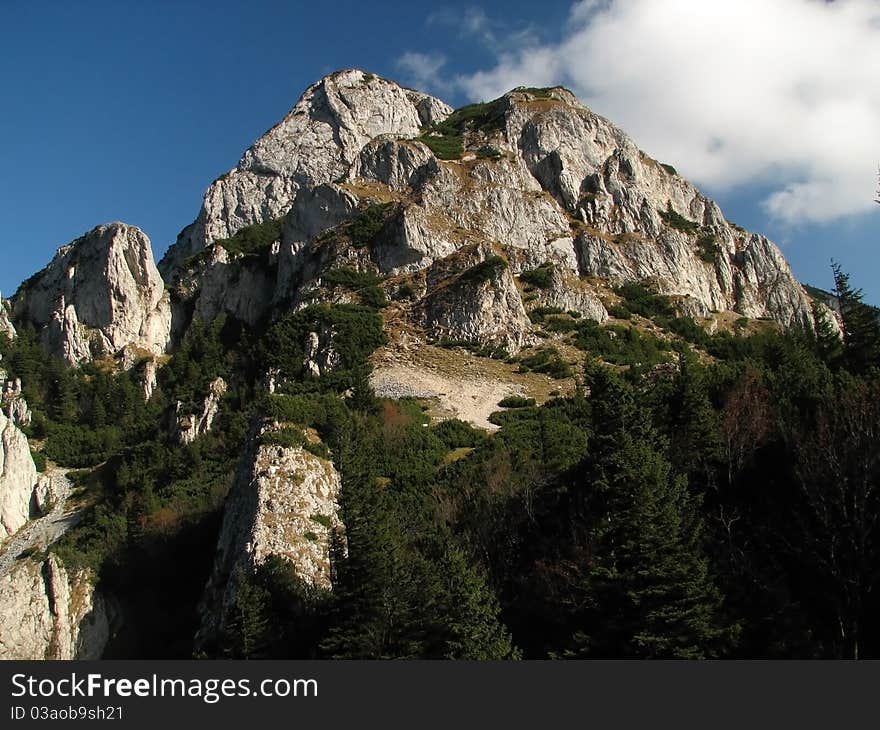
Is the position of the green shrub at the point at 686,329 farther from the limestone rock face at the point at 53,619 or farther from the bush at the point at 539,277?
the limestone rock face at the point at 53,619

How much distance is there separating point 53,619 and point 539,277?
58.5 m

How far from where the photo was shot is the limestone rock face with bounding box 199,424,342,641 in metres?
30.6

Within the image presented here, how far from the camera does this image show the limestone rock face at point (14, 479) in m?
61.1

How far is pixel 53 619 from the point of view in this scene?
154 ft

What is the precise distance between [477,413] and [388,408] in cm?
776

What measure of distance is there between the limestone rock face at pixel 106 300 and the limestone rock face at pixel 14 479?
27.7m

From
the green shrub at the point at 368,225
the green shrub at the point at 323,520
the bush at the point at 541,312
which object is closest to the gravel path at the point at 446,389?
the bush at the point at 541,312

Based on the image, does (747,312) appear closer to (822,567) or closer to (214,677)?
(822,567)

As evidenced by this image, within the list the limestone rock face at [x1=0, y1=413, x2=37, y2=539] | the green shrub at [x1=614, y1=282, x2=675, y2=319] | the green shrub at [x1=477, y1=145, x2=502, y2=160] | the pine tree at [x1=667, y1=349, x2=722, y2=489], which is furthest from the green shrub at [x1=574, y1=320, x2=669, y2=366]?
the limestone rock face at [x1=0, y1=413, x2=37, y2=539]

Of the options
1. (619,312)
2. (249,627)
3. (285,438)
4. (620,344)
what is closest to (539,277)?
(619,312)

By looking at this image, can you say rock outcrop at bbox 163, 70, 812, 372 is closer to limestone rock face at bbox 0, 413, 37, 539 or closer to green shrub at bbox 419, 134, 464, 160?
green shrub at bbox 419, 134, 464, 160

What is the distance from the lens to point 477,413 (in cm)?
5534

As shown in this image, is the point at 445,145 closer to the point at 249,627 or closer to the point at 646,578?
the point at 249,627

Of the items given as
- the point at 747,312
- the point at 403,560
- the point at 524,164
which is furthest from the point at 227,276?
the point at 403,560
